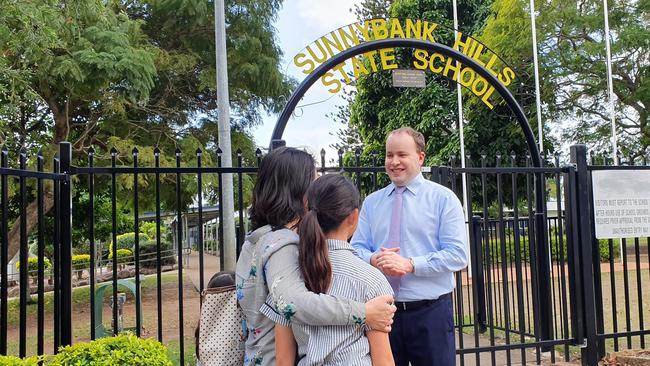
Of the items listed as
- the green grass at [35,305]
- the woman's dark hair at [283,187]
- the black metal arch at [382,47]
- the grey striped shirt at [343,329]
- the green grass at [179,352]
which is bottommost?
the green grass at [35,305]

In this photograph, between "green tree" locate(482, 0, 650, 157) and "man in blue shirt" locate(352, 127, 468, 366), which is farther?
"green tree" locate(482, 0, 650, 157)

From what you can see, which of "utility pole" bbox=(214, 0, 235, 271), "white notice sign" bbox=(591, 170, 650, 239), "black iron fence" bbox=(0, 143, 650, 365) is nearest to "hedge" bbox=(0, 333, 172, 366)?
"black iron fence" bbox=(0, 143, 650, 365)

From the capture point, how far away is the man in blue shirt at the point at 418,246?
281cm

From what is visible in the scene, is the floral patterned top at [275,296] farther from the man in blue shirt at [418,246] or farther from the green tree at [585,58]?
the green tree at [585,58]

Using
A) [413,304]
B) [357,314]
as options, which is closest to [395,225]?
[413,304]

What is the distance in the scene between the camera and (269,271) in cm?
192

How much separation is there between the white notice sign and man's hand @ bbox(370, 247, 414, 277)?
10.4 ft

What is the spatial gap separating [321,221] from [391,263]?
0.74m

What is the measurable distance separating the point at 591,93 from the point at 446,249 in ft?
56.7

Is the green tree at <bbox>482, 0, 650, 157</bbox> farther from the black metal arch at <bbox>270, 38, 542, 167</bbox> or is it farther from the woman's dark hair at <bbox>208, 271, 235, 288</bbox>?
the woman's dark hair at <bbox>208, 271, 235, 288</bbox>

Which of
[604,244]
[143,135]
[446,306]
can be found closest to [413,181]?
[446,306]

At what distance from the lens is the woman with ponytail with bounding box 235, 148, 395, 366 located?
5.98ft

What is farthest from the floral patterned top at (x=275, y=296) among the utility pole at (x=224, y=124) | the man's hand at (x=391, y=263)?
the utility pole at (x=224, y=124)

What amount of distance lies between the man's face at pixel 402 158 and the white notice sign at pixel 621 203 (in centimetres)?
281
